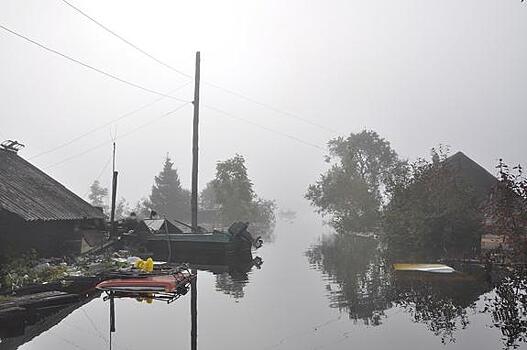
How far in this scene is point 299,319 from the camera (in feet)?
46.0

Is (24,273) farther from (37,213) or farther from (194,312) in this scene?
(194,312)

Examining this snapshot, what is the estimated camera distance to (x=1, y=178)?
23375 millimetres

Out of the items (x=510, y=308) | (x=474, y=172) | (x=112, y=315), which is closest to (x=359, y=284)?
(x=510, y=308)

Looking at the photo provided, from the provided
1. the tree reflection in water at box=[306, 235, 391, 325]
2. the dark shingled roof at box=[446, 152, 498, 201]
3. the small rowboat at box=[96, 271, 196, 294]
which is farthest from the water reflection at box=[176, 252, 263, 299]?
the dark shingled roof at box=[446, 152, 498, 201]

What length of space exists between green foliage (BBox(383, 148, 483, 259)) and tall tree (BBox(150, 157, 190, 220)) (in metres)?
51.2

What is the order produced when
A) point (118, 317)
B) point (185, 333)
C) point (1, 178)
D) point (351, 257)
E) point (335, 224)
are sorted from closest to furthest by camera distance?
point (185, 333), point (118, 317), point (1, 178), point (351, 257), point (335, 224)

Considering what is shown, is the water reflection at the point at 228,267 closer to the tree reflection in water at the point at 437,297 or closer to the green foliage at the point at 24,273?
the tree reflection in water at the point at 437,297

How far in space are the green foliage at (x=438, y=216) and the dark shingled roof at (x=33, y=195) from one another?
1977 centimetres

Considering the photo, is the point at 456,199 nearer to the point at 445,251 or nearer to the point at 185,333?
the point at 445,251

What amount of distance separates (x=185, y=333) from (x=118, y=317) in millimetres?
2846

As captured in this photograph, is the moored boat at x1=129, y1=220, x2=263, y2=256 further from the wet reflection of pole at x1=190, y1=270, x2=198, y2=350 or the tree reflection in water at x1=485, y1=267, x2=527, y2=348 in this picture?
the tree reflection in water at x1=485, y1=267, x2=527, y2=348

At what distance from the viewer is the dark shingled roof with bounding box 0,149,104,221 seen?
69.4 ft

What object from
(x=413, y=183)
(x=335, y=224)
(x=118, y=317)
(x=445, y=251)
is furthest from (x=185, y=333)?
(x=335, y=224)

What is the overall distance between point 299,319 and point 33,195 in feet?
53.4
